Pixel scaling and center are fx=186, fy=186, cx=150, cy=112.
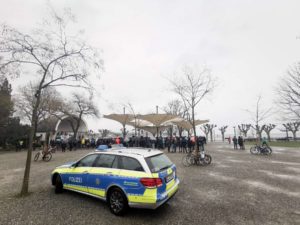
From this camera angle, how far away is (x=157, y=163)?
4773mm

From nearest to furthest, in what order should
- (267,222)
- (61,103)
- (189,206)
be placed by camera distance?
(267,222) < (189,206) < (61,103)

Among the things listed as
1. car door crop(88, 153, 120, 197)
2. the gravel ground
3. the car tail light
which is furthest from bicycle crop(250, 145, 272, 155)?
car door crop(88, 153, 120, 197)

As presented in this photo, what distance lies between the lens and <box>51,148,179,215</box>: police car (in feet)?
13.9

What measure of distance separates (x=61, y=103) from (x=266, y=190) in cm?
3032

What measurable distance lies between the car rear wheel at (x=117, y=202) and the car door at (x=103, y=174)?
0.23m

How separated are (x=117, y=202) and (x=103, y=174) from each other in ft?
2.60

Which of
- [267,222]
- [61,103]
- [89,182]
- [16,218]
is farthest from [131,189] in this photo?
[61,103]

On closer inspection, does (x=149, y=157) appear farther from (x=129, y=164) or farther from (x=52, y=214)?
(x=52, y=214)

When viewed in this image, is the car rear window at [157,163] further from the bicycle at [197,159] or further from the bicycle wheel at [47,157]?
the bicycle wheel at [47,157]

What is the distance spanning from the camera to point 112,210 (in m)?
4.65

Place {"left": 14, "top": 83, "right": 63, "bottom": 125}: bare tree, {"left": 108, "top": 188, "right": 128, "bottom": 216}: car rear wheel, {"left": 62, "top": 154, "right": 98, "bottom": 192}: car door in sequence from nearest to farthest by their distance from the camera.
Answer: {"left": 108, "top": 188, "right": 128, "bottom": 216}: car rear wheel < {"left": 62, "top": 154, "right": 98, "bottom": 192}: car door < {"left": 14, "top": 83, "right": 63, "bottom": 125}: bare tree

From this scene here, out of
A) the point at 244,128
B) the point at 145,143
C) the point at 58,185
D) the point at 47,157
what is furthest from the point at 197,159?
the point at 244,128

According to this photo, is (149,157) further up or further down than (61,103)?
A: further down

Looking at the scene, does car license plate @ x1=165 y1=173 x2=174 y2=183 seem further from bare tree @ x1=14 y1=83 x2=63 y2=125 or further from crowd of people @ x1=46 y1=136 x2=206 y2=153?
bare tree @ x1=14 y1=83 x2=63 y2=125
